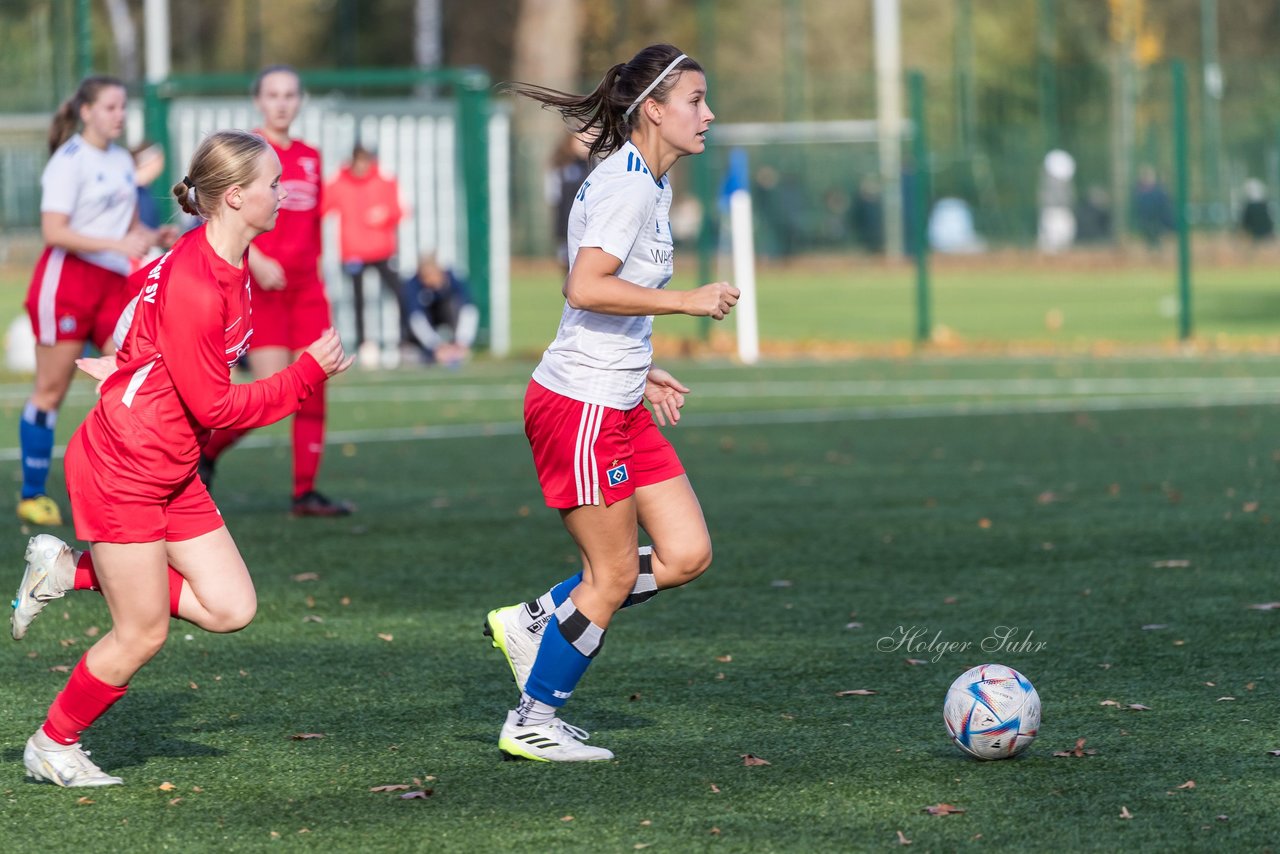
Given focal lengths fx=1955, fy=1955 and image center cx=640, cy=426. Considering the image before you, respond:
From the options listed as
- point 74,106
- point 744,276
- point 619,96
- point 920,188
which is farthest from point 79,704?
point 920,188

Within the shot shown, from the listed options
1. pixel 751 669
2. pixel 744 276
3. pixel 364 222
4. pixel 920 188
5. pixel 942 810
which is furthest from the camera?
pixel 920 188

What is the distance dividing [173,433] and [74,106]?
489 cm

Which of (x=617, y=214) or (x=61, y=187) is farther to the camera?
(x=61, y=187)

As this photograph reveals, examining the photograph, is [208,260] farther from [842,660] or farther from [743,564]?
[743,564]

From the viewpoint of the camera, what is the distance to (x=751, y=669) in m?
6.42

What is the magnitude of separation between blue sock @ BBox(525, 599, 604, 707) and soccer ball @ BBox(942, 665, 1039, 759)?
0.98 m

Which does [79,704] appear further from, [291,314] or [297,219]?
[297,219]

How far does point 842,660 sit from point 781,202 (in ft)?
104

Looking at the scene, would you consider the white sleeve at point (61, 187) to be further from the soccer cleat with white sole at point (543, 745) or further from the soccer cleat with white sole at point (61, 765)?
the soccer cleat with white sole at point (543, 745)

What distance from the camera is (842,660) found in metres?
6.50

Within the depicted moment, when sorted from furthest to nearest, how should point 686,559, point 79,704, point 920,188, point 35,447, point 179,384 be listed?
point 920,188, point 35,447, point 686,559, point 79,704, point 179,384

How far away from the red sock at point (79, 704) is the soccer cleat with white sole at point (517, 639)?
1125mm

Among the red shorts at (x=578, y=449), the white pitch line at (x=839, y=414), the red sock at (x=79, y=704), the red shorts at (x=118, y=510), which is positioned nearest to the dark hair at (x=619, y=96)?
the red shorts at (x=578, y=449)

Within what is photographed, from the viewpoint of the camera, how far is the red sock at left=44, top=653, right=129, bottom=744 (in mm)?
4996
